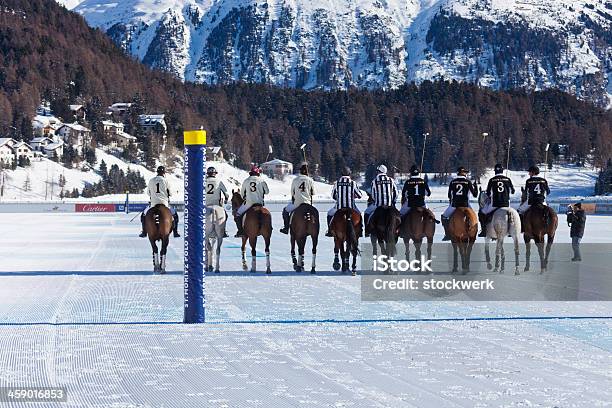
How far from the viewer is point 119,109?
164500mm

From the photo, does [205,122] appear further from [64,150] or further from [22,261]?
[22,261]

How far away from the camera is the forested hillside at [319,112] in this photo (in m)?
161

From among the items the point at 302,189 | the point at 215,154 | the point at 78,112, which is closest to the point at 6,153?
the point at 78,112

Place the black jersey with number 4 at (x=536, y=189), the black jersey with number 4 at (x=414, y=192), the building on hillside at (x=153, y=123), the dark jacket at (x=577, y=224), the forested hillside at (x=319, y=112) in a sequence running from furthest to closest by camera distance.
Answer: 1. the forested hillside at (x=319, y=112)
2. the building on hillside at (x=153, y=123)
3. the dark jacket at (x=577, y=224)
4. the black jersey with number 4 at (x=536, y=189)
5. the black jersey with number 4 at (x=414, y=192)

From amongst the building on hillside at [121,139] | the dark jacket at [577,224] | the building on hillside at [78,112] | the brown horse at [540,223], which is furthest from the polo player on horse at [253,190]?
the building on hillside at [78,112]

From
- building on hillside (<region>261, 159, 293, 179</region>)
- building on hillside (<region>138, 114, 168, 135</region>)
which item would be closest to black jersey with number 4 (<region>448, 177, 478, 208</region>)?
building on hillside (<region>261, 159, 293, 179</region>)

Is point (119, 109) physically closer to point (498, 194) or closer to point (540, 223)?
point (498, 194)

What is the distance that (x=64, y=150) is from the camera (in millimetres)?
126688

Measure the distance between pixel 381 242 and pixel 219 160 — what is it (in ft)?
425

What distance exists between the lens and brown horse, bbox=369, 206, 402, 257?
1536 centimetres

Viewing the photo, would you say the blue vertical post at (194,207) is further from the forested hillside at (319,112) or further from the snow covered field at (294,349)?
the forested hillside at (319,112)

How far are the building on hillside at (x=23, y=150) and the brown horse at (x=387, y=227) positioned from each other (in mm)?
109105

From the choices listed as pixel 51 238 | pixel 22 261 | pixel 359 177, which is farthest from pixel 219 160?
pixel 22 261

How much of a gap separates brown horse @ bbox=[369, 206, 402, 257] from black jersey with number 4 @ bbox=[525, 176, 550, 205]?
7.97ft
